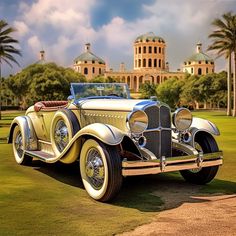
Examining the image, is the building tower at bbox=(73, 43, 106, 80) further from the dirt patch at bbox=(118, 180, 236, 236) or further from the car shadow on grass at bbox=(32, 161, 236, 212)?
the dirt patch at bbox=(118, 180, 236, 236)

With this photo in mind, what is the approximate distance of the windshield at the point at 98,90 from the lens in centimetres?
945

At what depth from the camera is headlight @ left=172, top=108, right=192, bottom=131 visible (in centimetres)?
830

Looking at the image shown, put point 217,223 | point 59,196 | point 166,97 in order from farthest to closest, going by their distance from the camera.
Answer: point 166,97
point 59,196
point 217,223

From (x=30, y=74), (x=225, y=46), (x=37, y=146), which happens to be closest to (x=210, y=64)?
(x=30, y=74)

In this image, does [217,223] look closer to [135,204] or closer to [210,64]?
[135,204]

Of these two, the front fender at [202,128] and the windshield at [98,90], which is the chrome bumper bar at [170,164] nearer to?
the front fender at [202,128]

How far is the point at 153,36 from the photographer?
580 feet

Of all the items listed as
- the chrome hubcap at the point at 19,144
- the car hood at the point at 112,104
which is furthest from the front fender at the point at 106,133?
the chrome hubcap at the point at 19,144

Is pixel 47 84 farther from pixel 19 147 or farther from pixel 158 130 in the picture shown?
pixel 158 130

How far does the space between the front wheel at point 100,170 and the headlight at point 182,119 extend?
166cm

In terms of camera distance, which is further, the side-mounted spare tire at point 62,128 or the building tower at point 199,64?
the building tower at point 199,64

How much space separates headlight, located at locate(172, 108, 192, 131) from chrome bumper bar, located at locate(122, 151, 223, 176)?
0.71 meters

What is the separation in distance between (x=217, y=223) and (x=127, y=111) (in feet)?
8.65

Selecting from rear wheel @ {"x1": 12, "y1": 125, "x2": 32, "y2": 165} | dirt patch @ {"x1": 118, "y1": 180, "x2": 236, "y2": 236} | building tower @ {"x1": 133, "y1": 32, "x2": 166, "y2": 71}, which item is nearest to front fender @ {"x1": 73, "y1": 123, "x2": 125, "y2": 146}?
dirt patch @ {"x1": 118, "y1": 180, "x2": 236, "y2": 236}
